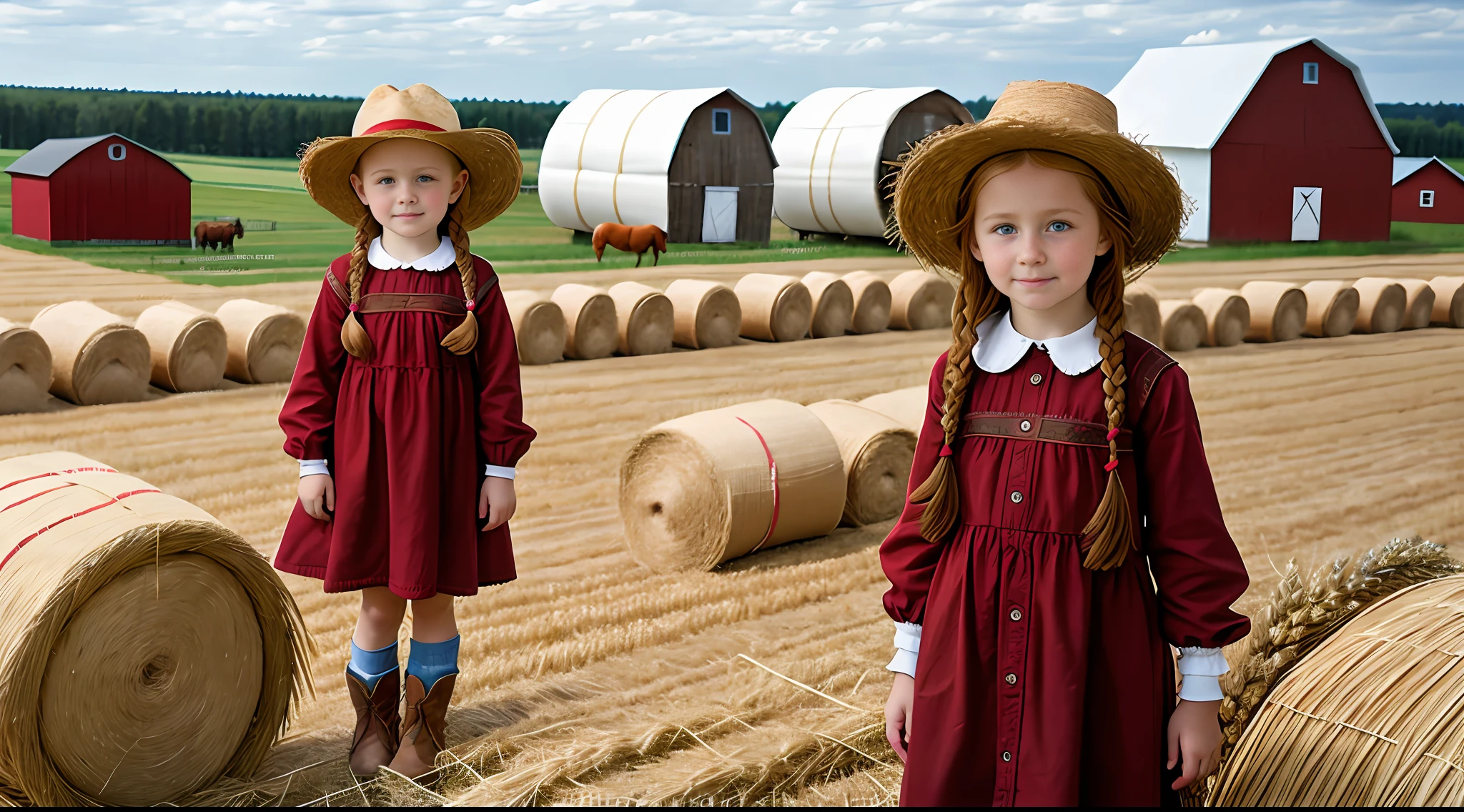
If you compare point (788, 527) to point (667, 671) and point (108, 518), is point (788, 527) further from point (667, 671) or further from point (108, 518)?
point (108, 518)

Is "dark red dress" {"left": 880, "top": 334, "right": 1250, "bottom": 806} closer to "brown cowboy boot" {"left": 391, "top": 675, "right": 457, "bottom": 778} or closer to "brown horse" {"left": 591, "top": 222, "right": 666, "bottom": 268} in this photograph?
"brown cowboy boot" {"left": 391, "top": 675, "right": 457, "bottom": 778}

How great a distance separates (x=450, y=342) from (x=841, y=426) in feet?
9.29

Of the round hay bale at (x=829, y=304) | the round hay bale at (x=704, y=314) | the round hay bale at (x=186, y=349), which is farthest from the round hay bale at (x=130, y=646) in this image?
the round hay bale at (x=829, y=304)

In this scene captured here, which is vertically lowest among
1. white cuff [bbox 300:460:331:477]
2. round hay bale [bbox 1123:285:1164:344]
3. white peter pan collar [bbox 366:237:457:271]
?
white cuff [bbox 300:460:331:477]

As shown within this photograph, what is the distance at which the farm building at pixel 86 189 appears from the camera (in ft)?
24.6

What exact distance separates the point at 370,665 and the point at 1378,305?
425 inches

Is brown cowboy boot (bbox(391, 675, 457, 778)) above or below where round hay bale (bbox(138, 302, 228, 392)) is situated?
below

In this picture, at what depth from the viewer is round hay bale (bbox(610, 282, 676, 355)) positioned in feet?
30.9

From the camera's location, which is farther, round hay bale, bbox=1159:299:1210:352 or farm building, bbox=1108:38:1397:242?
farm building, bbox=1108:38:1397:242

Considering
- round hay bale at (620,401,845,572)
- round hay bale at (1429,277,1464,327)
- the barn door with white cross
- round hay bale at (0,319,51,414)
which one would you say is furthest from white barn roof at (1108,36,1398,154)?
round hay bale at (0,319,51,414)

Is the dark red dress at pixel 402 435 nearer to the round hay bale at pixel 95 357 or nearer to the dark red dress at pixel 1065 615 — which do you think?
the dark red dress at pixel 1065 615

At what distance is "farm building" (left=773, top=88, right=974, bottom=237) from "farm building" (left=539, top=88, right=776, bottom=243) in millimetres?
1087

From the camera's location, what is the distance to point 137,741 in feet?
8.92

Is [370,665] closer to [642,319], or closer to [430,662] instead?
[430,662]
